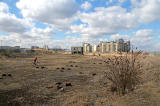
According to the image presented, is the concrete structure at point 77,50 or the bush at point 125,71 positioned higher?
the concrete structure at point 77,50

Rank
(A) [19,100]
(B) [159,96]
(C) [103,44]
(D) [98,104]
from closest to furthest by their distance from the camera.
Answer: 1. (D) [98,104]
2. (B) [159,96]
3. (A) [19,100]
4. (C) [103,44]

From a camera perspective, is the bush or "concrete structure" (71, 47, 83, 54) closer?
the bush

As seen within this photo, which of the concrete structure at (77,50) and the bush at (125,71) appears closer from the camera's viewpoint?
the bush at (125,71)

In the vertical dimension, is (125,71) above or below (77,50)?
below

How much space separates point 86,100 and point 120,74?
5.56 feet

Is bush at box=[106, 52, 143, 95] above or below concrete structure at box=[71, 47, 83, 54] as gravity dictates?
below

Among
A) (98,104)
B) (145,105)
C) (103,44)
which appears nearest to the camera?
(145,105)

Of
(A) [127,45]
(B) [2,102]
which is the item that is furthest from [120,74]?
(B) [2,102]

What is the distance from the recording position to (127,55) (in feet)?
17.6

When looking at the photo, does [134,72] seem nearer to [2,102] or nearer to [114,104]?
[114,104]

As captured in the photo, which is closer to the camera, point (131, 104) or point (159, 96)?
point (131, 104)

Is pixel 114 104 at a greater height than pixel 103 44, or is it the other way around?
pixel 103 44

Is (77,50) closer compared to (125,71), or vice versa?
(125,71)

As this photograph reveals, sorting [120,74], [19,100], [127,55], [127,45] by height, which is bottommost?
[19,100]
